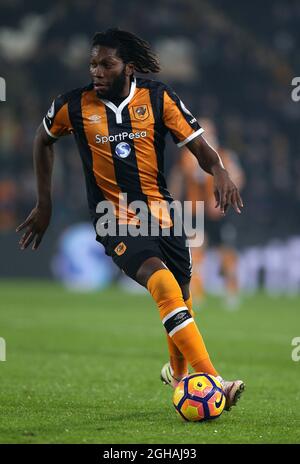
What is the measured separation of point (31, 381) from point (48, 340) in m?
2.66

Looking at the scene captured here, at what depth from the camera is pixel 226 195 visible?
5.05 metres

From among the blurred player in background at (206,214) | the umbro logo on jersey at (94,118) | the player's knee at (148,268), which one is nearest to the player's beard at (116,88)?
the umbro logo on jersey at (94,118)

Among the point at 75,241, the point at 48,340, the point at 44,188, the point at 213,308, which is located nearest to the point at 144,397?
the point at 44,188

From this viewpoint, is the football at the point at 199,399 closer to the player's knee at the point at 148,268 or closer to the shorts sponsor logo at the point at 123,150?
the player's knee at the point at 148,268

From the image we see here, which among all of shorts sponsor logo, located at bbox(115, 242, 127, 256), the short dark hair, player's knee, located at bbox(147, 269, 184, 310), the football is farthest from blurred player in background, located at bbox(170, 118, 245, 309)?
the football

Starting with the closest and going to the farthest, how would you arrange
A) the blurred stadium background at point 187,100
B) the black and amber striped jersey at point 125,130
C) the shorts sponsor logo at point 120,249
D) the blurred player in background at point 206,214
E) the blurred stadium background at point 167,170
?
the shorts sponsor logo at point 120,249 → the black and amber striped jersey at point 125,130 → the blurred stadium background at point 167,170 → the blurred player in background at point 206,214 → the blurred stadium background at point 187,100

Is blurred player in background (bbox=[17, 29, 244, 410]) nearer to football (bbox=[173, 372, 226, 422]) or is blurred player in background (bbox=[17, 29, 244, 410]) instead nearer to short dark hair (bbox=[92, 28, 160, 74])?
short dark hair (bbox=[92, 28, 160, 74])

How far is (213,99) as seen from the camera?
58.5 feet

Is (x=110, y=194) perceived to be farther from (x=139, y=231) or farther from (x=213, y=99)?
(x=213, y=99)

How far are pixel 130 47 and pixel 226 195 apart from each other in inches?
37.5

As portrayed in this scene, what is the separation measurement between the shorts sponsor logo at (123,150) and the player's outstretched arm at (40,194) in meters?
0.39

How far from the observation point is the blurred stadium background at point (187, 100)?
1608 centimetres

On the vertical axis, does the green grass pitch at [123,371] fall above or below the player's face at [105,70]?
below

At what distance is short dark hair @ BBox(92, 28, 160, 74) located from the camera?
5.24 meters
